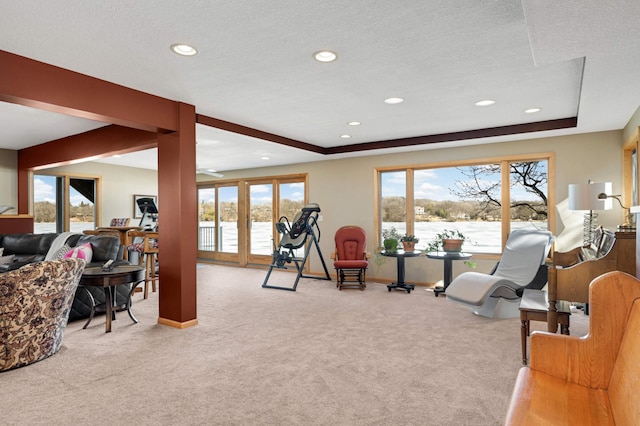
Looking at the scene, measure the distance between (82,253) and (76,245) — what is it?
84 cm

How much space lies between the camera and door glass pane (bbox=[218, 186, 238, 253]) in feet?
30.0

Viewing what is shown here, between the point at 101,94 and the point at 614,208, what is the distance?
588 centimetres

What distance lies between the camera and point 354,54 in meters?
2.84

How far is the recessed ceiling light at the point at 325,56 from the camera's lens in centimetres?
279

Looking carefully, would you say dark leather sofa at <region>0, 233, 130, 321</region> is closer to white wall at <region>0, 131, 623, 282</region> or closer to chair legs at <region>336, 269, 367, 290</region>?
white wall at <region>0, 131, 623, 282</region>

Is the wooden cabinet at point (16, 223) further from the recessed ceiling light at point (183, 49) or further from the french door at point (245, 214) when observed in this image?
the recessed ceiling light at point (183, 49)

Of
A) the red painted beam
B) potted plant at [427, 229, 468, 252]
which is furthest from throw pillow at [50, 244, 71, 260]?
potted plant at [427, 229, 468, 252]

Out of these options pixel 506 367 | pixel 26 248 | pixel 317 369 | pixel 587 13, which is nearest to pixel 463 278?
pixel 506 367

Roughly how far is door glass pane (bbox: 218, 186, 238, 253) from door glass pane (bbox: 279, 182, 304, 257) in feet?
4.56

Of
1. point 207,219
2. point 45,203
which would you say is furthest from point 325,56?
point 207,219

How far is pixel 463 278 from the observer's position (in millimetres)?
4340

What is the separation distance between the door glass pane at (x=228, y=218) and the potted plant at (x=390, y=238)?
381 centimetres

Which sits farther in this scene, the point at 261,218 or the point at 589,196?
the point at 261,218

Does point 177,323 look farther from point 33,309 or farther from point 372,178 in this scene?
point 372,178
